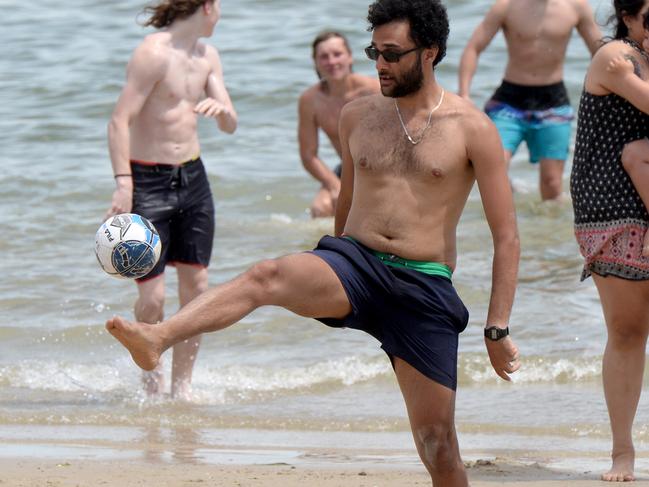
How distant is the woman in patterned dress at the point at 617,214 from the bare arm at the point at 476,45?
4.42 meters

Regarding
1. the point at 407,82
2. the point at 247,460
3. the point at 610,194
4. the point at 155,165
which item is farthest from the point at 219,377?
the point at 407,82

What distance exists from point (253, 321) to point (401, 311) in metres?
4.53

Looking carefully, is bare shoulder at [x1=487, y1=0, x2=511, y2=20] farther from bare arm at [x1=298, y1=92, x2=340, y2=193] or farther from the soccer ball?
the soccer ball

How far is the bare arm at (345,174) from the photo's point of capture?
4.81 m

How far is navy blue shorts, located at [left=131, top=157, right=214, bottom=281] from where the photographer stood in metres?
7.13

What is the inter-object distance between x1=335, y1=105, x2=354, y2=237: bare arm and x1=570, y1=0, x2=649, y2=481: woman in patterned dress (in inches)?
40.3

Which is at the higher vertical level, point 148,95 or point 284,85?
point 148,95

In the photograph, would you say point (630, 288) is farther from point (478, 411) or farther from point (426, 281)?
point (478, 411)

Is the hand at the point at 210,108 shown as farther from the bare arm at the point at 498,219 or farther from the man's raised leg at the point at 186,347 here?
the bare arm at the point at 498,219

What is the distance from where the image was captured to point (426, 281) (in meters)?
4.54

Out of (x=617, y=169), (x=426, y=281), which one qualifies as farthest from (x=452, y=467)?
(x=617, y=169)

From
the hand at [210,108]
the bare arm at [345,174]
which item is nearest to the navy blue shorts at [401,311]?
the bare arm at [345,174]

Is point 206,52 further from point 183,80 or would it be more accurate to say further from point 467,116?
point 467,116

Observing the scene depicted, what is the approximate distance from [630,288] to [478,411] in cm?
197
